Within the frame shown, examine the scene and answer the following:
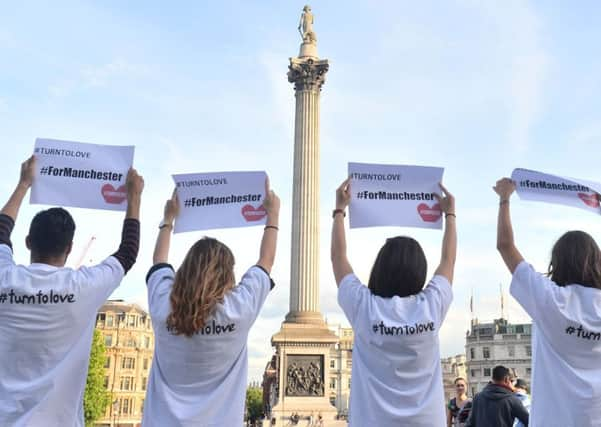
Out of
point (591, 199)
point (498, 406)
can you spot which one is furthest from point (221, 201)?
point (498, 406)

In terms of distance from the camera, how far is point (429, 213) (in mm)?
5656

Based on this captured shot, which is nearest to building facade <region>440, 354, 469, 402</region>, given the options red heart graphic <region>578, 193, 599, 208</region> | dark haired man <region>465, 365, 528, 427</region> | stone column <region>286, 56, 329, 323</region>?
stone column <region>286, 56, 329, 323</region>

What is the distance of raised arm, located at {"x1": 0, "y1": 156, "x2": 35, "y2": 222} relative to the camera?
4938 mm

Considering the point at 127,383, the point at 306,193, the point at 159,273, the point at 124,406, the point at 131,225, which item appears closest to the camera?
the point at 159,273

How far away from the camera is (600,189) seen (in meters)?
5.59

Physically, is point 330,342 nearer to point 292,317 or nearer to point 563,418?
point 292,317

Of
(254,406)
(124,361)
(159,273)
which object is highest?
(124,361)

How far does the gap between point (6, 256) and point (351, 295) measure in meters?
2.30

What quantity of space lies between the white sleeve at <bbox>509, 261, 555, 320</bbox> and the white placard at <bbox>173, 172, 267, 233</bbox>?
198 cm

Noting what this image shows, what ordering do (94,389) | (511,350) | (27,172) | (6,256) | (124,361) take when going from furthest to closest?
(124,361)
(511,350)
(94,389)
(27,172)
(6,256)

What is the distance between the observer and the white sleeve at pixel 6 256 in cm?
444

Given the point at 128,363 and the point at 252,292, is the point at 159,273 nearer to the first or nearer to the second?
the point at 252,292

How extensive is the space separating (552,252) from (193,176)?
2.83 meters

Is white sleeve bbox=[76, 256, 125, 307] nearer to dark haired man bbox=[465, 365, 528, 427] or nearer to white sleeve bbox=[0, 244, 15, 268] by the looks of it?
white sleeve bbox=[0, 244, 15, 268]
